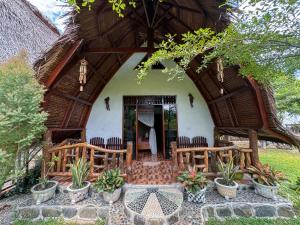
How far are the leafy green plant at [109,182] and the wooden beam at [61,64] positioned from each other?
2.54 metres

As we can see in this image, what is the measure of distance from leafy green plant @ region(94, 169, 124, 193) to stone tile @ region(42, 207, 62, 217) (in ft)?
2.59

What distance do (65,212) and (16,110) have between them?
2.24 metres

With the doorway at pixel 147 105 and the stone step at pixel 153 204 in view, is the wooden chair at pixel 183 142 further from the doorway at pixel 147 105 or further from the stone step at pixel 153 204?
the stone step at pixel 153 204

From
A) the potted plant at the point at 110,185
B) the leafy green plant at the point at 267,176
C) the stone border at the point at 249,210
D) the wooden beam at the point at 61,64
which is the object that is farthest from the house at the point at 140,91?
the stone border at the point at 249,210

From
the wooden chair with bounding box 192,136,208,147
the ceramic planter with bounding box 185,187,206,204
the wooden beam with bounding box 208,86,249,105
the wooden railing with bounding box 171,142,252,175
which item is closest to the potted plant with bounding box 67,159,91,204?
the wooden railing with bounding box 171,142,252,175

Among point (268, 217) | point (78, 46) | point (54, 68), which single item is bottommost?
point (268, 217)

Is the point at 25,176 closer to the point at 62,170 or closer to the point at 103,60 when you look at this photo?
the point at 62,170

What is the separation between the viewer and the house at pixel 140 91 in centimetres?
392

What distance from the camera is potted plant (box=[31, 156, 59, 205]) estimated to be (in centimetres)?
345

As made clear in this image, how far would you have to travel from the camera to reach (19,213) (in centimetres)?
328

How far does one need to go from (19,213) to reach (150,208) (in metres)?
2.61

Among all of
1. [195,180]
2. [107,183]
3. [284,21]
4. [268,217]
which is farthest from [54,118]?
[268,217]

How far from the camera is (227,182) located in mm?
3658

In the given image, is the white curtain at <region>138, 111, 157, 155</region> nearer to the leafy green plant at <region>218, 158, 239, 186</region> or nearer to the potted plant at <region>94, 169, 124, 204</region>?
the potted plant at <region>94, 169, 124, 204</region>
